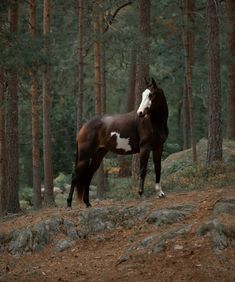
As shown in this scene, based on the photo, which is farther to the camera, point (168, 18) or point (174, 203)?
point (168, 18)

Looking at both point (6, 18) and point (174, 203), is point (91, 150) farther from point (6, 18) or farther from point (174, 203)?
point (6, 18)

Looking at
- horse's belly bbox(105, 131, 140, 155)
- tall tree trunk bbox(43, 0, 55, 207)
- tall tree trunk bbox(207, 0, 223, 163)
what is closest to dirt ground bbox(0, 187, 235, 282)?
horse's belly bbox(105, 131, 140, 155)

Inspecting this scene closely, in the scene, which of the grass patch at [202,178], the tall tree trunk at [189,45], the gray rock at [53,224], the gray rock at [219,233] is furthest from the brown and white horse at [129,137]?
the tall tree trunk at [189,45]

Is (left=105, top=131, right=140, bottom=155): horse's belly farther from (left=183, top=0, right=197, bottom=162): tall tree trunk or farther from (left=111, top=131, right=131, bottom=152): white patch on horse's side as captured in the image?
(left=183, top=0, right=197, bottom=162): tall tree trunk

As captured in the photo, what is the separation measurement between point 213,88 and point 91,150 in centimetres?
528

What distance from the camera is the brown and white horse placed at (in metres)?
11.5

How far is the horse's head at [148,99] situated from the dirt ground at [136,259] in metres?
1.84

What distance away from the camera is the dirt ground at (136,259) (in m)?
8.66

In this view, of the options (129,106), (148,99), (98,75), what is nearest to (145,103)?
(148,99)

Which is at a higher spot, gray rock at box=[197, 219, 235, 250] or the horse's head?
the horse's head

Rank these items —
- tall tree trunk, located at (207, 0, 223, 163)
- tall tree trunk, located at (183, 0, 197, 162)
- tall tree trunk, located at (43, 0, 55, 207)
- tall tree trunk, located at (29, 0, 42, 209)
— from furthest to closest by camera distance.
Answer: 1. tall tree trunk, located at (183, 0, 197, 162)
2. tall tree trunk, located at (29, 0, 42, 209)
3. tall tree trunk, located at (43, 0, 55, 207)
4. tall tree trunk, located at (207, 0, 223, 163)

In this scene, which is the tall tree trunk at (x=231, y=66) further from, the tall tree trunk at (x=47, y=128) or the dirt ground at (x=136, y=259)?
the dirt ground at (x=136, y=259)

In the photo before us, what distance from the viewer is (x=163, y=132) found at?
38.6 feet

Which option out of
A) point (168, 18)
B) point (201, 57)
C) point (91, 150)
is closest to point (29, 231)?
point (91, 150)
